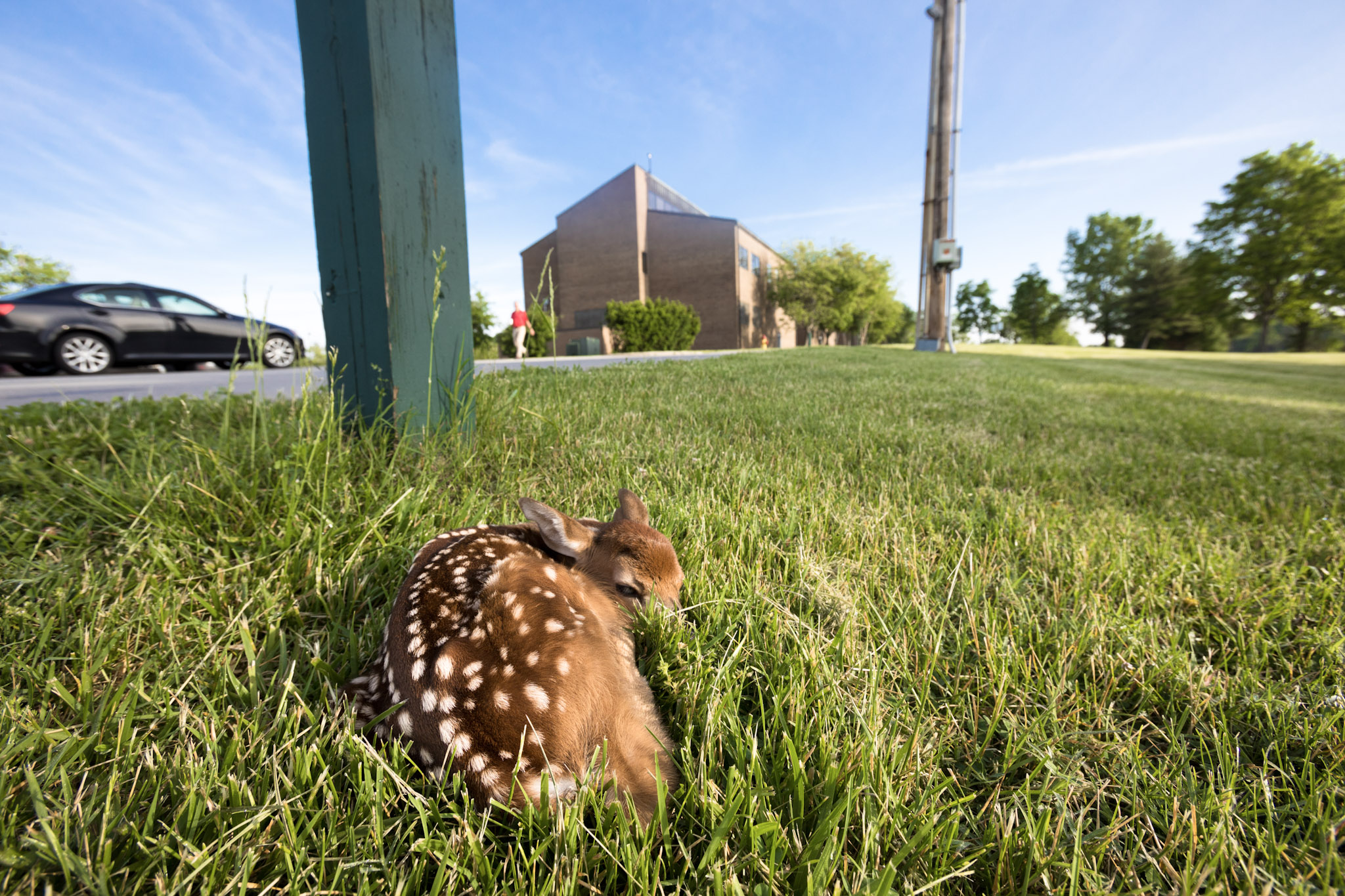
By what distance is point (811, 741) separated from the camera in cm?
130

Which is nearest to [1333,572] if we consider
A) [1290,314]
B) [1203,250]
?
[1290,314]

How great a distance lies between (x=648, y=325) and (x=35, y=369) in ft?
89.7

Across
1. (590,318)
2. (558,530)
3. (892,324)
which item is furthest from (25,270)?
(892,324)

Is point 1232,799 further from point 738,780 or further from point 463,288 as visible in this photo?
point 463,288

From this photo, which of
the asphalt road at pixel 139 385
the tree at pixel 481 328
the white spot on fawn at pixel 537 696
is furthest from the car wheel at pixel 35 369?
the white spot on fawn at pixel 537 696

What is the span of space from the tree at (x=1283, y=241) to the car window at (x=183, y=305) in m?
73.0

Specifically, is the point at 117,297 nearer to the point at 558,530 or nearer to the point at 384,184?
the point at 384,184

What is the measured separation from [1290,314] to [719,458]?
Result: 227ft

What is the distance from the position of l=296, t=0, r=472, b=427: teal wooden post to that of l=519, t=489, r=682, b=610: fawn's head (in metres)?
1.46

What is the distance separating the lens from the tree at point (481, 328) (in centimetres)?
776

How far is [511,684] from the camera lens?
3.85 feet

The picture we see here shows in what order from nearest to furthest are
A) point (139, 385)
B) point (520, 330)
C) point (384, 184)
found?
point (384, 184)
point (520, 330)
point (139, 385)

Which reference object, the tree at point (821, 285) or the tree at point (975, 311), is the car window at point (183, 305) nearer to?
the tree at point (821, 285)

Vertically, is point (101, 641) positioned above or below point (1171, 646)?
above
